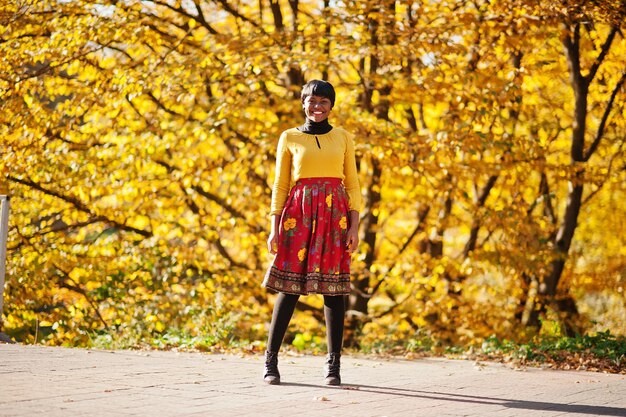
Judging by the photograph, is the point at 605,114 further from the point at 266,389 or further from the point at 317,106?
the point at 266,389

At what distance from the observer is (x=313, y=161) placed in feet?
18.8

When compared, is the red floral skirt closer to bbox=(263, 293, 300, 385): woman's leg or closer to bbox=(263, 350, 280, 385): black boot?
bbox=(263, 293, 300, 385): woman's leg

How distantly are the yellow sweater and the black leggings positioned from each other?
0.56 meters

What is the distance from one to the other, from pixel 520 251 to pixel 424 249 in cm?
243

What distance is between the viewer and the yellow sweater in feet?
18.9

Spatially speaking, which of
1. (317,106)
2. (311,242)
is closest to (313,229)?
(311,242)

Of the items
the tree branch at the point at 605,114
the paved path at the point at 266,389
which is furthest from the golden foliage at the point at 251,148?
the paved path at the point at 266,389

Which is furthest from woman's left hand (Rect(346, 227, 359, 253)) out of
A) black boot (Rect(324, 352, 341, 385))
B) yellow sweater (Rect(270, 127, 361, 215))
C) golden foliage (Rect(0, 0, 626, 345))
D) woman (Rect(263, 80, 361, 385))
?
golden foliage (Rect(0, 0, 626, 345))

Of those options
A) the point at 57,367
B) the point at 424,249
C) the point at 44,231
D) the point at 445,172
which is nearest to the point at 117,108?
the point at 44,231

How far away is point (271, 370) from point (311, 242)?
2.74 feet

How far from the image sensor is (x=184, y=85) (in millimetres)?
10867

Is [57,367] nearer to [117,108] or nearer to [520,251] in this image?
[117,108]

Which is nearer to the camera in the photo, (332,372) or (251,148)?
(332,372)

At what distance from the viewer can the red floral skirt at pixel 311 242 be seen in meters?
5.72
